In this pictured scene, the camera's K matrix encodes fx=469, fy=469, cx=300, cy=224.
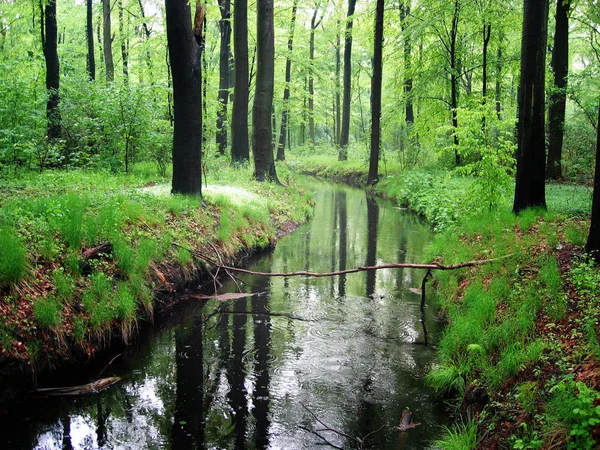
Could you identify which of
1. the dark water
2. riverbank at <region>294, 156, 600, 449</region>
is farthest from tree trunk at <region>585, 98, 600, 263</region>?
the dark water

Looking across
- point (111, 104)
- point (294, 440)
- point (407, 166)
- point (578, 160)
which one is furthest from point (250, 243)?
point (407, 166)

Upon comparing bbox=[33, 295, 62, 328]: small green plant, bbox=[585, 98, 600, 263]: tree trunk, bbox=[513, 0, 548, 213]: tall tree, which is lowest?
bbox=[33, 295, 62, 328]: small green plant

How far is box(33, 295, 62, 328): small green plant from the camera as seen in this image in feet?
16.8

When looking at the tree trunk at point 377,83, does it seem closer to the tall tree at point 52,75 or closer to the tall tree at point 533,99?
the tall tree at point 52,75

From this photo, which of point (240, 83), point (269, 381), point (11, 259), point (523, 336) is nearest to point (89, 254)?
point (11, 259)

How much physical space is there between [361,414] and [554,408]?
1.83 m

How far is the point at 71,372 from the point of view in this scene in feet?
17.8

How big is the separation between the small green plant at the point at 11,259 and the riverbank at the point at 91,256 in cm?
1

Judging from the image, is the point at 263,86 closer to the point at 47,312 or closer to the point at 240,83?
the point at 240,83

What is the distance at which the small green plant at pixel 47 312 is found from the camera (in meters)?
5.13

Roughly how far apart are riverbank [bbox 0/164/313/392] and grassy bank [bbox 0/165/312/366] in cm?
1

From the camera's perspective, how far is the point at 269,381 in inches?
213

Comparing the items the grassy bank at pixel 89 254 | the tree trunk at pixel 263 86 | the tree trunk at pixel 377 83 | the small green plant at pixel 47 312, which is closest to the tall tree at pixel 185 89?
the grassy bank at pixel 89 254

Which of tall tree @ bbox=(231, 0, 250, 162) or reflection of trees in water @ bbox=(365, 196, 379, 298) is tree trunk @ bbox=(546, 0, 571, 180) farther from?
tall tree @ bbox=(231, 0, 250, 162)
